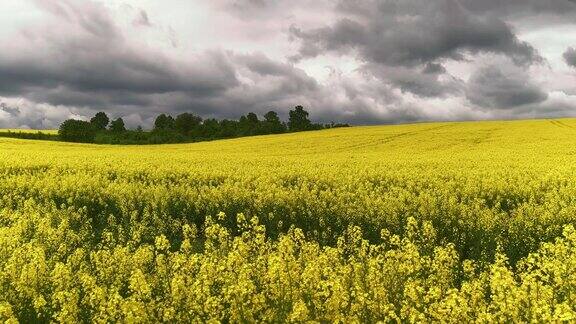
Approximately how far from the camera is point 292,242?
7586mm

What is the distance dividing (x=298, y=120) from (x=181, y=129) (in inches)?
1038

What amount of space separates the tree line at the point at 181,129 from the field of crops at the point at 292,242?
6150 centimetres

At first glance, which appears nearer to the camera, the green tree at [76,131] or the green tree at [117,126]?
the green tree at [76,131]

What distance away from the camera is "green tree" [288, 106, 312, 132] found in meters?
106

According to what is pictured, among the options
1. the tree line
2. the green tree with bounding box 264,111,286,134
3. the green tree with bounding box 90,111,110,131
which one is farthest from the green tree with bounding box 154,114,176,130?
the green tree with bounding box 264,111,286,134

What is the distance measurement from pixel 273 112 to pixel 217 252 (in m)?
105

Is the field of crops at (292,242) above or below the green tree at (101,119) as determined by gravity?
below

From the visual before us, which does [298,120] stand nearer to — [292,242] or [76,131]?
[76,131]

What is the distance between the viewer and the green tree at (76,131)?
82688mm

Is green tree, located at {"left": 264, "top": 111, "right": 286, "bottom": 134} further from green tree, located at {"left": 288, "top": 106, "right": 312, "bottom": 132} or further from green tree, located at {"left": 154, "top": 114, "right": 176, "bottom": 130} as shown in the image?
green tree, located at {"left": 154, "top": 114, "right": 176, "bottom": 130}

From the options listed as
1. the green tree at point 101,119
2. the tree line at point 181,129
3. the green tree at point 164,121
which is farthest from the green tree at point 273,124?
the green tree at point 101,119

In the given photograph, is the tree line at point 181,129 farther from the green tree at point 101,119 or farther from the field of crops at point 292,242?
the field of crops at point 292,242

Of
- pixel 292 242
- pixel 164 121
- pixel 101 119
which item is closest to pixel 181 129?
pixel 164 121

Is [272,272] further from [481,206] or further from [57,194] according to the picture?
[57,194]
